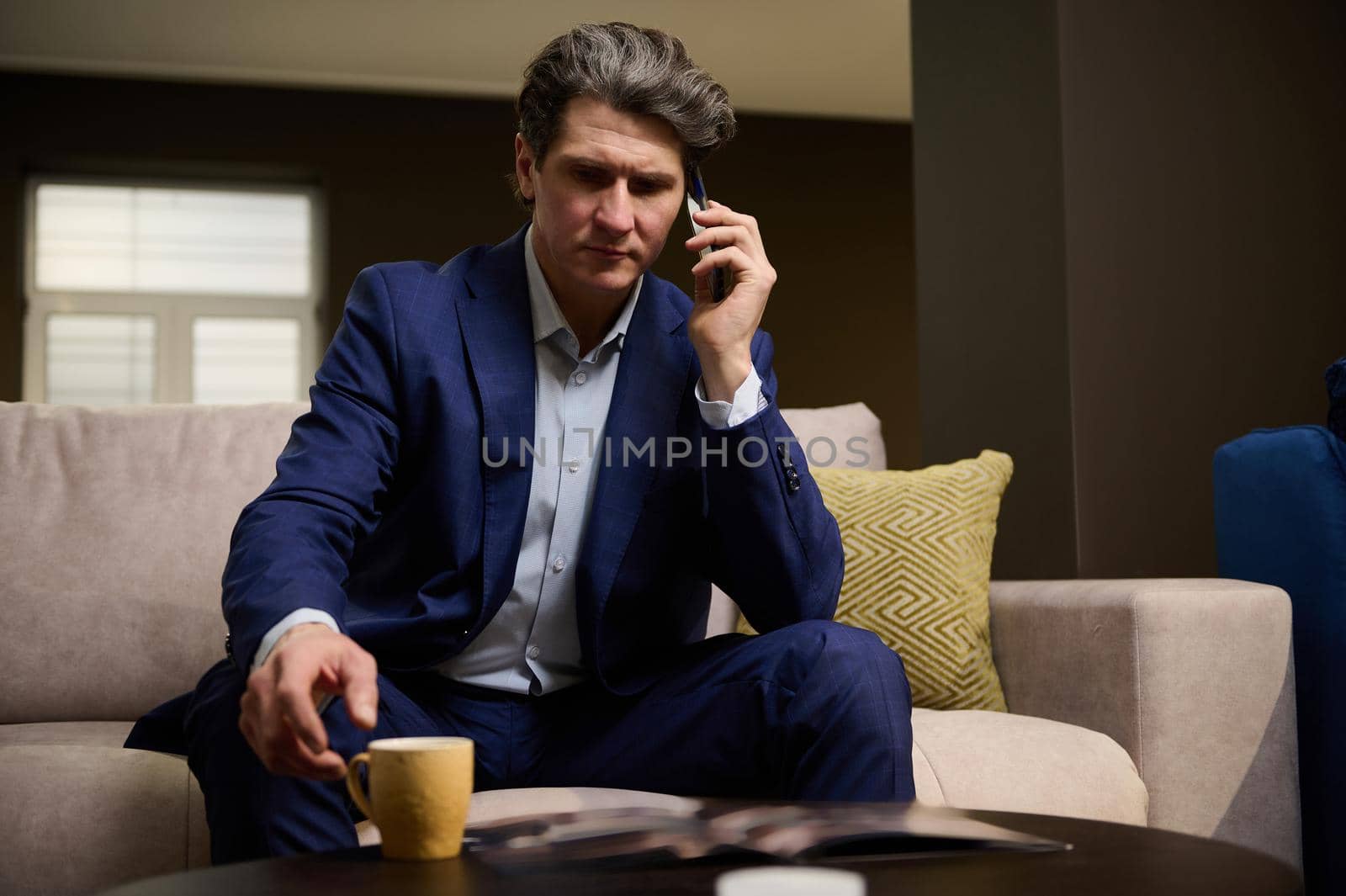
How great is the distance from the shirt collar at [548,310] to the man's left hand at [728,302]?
0.29ft

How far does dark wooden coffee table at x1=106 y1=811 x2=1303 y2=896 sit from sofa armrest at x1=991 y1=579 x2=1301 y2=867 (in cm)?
90

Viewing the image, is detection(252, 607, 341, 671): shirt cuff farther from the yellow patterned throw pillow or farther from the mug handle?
the yellow patterned throw pillow

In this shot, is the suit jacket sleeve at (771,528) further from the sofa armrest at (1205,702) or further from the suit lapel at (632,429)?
the sofa armrest at (1205,702)

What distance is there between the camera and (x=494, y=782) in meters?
1.41

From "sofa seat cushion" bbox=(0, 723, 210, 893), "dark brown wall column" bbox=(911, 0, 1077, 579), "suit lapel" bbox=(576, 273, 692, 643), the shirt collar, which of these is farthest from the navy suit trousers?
"dark brown wall column" bbox=(911, 0, 1077, 579)

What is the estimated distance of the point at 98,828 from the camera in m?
1.40

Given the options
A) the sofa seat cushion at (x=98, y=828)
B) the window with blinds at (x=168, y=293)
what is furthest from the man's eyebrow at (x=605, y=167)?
the window with blinds at (x=168, y=293)

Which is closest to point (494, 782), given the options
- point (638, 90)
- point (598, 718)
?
point (598, 718)

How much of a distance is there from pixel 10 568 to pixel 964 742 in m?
1.33

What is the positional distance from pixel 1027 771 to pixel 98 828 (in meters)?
1.06

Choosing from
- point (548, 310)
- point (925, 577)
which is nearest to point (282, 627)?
point (548, 310)

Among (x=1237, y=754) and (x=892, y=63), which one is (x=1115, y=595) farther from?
(x=892, y=63)

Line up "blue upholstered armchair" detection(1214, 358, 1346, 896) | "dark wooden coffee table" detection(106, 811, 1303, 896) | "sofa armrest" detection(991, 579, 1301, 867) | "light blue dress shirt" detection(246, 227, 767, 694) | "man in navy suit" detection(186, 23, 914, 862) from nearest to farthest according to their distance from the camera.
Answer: "dark wooden coffee table" detection(106, 811, 1303, 896)
"man in navy suit" detection(186, 23, 914, 862)
"light blue dress shirt" detection(246, 227, 767, 694)
"sofa armrest" detection(991, 579, 1301, 867)
"blue upholstered armchair" detection(1214, 358, 1346, 896)

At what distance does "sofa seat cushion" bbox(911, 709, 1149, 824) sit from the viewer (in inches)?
59.9
